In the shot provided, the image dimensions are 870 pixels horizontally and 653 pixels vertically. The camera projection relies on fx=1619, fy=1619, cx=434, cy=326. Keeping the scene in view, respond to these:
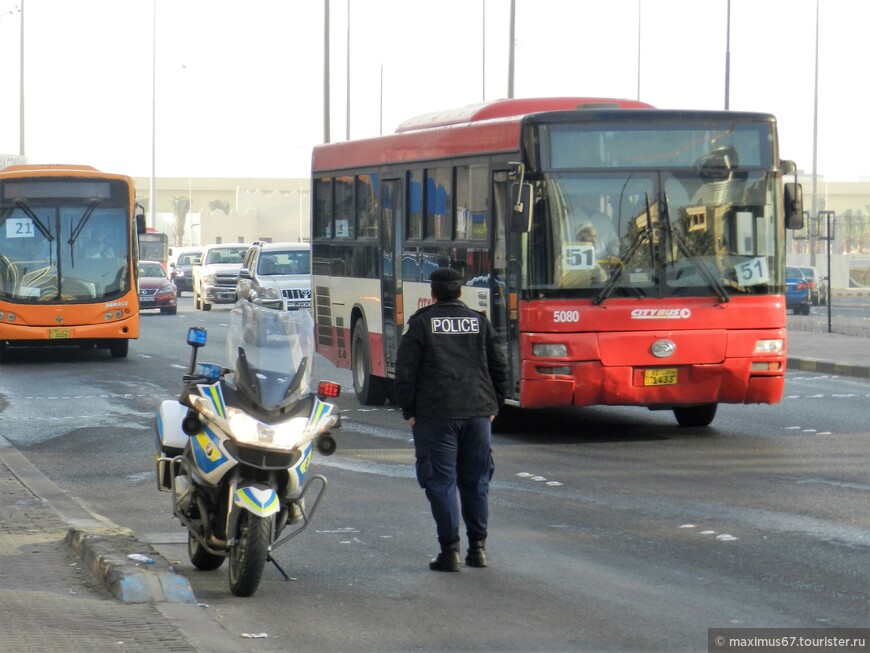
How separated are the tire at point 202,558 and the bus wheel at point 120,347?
59.4 feet

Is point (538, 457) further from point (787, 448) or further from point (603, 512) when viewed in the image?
point (603, 512)

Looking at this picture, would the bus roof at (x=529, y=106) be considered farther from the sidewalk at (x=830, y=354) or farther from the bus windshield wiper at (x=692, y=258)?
the sidewalk at (x=830, y=354)

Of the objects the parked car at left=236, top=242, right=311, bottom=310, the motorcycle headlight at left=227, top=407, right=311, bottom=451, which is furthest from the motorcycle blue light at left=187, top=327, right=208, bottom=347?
the parked car at left=236, top=242, right=311, bottom=310

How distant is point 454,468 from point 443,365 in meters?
0.56

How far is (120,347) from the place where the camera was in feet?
86.9

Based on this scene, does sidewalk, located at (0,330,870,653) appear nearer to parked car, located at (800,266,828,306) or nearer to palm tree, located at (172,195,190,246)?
parked car, located at (800,266,828,306)

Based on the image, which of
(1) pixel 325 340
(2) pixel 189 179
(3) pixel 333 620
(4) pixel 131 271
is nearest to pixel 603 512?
(3) pixel 333 620

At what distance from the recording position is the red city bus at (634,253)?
1430 cm

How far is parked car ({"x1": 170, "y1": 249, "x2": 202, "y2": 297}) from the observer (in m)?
64.1

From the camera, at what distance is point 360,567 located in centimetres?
873

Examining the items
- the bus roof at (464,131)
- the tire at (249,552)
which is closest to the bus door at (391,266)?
the bus roof at (464,131)

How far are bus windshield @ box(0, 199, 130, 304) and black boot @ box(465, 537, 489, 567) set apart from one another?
59.5ft

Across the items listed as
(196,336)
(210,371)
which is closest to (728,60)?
(196,336)

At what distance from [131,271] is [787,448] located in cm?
1470
